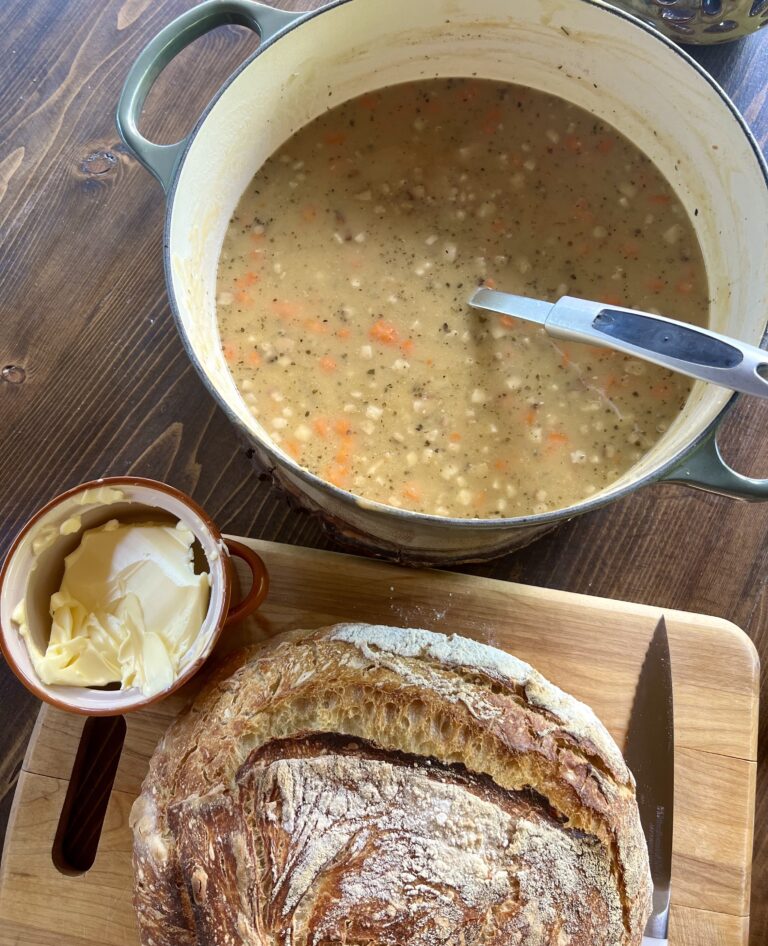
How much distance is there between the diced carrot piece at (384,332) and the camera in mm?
1220

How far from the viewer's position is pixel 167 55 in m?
1.10

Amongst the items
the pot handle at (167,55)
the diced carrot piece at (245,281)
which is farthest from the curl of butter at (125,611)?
the pot handle at (167,55)

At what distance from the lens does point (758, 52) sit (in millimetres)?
1462

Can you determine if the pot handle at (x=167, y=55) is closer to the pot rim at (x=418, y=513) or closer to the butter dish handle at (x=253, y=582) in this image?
the pot rim at (x=418, y=513)

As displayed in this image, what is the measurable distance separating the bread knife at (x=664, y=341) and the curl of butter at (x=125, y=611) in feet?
2.00

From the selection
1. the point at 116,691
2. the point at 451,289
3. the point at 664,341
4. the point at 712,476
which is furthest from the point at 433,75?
the point at 116,691

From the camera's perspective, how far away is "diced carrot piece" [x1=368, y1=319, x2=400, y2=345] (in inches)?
48.0

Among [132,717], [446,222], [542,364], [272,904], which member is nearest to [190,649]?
[132,717]

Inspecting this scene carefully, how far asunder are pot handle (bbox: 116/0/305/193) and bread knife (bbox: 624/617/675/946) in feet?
3.31

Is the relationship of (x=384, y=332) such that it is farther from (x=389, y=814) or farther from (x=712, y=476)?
(x=389, y=814)

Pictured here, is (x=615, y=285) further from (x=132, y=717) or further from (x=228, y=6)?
(x=132, y=717)

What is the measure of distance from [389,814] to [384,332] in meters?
0.69

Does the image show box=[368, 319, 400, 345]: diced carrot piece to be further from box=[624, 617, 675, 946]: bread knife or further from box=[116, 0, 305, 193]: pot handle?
box=[624, 617, 675, 946]: bread knife

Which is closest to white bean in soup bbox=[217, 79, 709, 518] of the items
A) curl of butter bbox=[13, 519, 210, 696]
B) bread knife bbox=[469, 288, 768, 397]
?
bread knife bbox=[469, 288, 768, 397]
